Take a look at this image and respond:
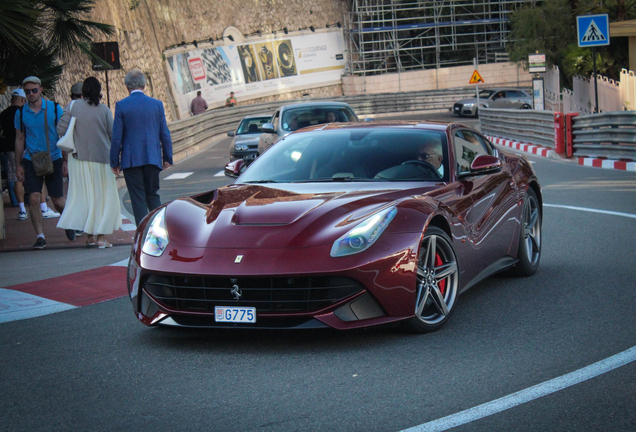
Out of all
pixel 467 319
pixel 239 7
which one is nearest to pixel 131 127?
pixel 467 319

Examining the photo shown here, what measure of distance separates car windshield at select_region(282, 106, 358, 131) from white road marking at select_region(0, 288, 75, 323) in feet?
29.3

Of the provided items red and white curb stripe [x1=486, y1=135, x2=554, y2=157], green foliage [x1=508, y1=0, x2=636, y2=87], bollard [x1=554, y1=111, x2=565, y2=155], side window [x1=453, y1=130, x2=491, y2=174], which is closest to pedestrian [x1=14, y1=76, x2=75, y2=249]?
side window [x1=453, y1=130, x2=491, y2=174]

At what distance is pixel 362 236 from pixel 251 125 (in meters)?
18.0

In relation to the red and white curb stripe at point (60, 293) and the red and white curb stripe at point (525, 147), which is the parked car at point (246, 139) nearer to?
the red and white curb stripe at point (525, 147)

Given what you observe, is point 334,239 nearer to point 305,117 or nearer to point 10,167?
point 10,167

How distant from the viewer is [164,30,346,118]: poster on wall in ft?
145

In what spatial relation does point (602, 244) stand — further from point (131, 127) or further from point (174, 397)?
point (174, 397)

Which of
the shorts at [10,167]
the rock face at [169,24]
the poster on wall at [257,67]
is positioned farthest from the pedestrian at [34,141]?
the poster on wall at [257,67]

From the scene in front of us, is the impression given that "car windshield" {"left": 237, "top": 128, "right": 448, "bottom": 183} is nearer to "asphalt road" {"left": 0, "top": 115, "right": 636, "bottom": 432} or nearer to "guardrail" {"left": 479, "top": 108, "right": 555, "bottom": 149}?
"asphalt road" {"left": 0, "top": 115, "right": 636, "bottom": 432}

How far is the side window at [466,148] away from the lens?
609 centimetres

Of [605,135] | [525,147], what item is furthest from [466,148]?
[525,147]

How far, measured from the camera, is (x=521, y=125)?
81.3 feet

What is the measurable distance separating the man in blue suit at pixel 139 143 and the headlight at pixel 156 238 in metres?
3.56

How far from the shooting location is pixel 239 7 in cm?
5269
